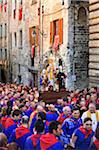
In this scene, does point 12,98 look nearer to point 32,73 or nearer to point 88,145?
point 88,145

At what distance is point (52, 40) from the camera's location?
30094mm

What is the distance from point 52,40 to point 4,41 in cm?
1670

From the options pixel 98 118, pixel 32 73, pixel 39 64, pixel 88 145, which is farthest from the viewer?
pixel 32 73

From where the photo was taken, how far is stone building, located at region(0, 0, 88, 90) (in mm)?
27516

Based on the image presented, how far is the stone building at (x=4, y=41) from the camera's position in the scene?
44.4 meters

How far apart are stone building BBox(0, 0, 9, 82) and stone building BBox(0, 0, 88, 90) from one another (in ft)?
14.3

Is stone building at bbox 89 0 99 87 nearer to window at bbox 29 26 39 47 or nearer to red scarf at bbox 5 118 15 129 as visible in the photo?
window at bbox 29 26 39 47

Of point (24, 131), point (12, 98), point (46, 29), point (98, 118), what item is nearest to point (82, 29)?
point (46, 29)

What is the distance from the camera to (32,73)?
35.0 metres

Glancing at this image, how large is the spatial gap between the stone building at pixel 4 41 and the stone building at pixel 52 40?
436 centimetres

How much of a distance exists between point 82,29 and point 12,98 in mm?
10642

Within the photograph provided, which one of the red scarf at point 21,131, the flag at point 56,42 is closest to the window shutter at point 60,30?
the flag at point 56,42

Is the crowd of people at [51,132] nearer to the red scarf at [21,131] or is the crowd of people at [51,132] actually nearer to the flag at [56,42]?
the red scarf at [21,131]

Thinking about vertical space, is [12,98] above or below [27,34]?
below
